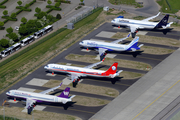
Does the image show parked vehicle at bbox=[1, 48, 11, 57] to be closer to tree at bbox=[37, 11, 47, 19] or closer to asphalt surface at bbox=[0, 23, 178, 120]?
asphalt surface at bbox=[0, 23, 178, 120]

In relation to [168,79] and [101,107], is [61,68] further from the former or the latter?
[168,79]

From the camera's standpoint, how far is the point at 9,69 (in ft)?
481

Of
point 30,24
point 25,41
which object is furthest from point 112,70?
point 30,24

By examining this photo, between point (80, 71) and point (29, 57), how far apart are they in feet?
104

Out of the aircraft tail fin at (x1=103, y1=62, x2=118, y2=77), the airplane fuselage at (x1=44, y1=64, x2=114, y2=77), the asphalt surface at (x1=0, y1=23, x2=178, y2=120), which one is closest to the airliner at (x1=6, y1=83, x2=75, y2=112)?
the asphalt surface at (x1=0, y1=23, x2=178, y2=120)

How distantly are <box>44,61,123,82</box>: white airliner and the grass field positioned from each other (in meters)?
13.8

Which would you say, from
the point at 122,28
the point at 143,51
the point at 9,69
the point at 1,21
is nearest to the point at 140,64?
the point at 143,51

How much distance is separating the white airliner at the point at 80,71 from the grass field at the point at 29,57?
1384 centimetres

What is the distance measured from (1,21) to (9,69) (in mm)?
52830

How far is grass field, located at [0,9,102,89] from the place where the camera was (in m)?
142

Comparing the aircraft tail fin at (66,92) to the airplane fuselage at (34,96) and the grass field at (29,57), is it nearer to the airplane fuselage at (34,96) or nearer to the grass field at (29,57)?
the airplane fuselage at (34,96)

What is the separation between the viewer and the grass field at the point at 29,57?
142 meters

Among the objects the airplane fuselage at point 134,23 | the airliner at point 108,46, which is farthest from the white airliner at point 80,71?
the airplane fuselage at point 134,23

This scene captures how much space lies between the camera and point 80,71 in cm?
13425
